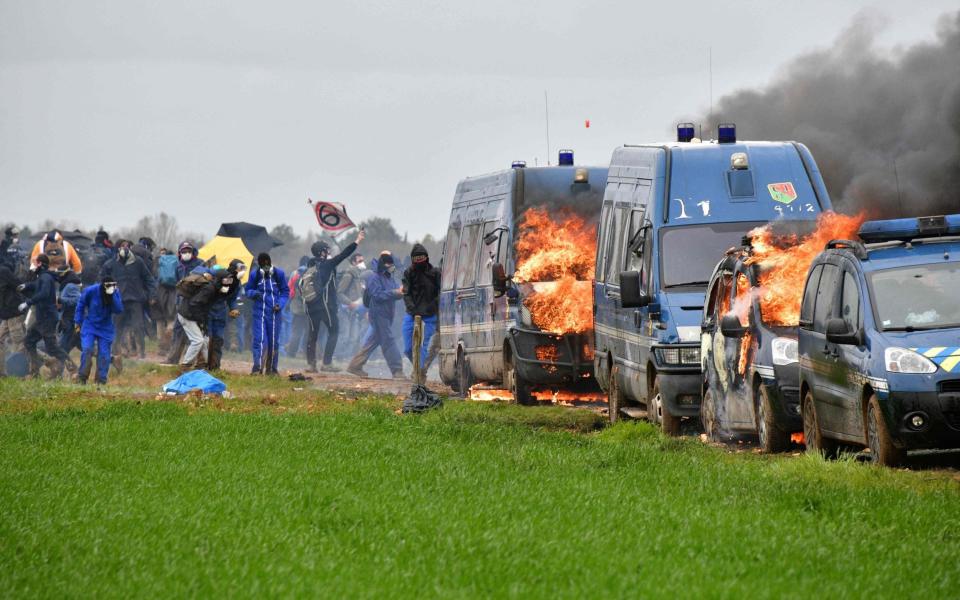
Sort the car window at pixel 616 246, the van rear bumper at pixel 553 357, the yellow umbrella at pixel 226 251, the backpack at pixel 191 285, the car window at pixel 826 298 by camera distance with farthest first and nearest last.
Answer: the yellow umbrella at pixel 226 251 → the backpack at pixel 191 285 → the van rear bumper at pixel 553 357 → the car window at pixel 616 246 → the car window at pixel 826 298

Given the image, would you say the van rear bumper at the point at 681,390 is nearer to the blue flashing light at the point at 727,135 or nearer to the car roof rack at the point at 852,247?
the car roof rack at the point at 852,247

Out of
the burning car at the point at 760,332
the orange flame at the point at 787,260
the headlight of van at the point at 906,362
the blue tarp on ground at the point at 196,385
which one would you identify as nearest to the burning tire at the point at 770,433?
the burning car at the point at 760,332

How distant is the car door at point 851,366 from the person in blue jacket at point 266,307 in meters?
17.9

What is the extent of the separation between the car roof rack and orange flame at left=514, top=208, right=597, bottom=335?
731 cm

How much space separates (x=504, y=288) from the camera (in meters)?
21.5

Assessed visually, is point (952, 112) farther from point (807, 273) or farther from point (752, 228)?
point (807, 273)

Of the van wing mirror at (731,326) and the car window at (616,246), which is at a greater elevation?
the car window at (616,246)

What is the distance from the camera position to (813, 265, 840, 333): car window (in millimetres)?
13570

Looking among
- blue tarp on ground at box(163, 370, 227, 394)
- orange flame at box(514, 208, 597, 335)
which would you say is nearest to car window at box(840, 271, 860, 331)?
orange flame at box(514, 208, 597, 335)

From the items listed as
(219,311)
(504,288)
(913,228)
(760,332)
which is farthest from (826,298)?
(219,311)

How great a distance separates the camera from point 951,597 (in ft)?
24.8

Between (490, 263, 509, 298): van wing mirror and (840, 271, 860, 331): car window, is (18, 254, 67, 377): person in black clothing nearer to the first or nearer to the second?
(490, 263, 509, 298): van wing mirror

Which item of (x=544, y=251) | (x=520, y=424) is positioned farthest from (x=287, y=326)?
(x=520, y=424)

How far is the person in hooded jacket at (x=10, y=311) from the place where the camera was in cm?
3112
